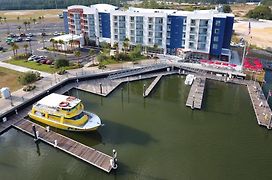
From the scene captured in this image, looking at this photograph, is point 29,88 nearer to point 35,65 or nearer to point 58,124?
point 58,124

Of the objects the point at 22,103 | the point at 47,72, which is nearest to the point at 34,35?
the point at 47,72

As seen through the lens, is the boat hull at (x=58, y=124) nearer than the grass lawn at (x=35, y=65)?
Yes

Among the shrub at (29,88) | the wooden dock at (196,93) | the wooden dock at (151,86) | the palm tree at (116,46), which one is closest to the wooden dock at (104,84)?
the wooden dock at (151,86)

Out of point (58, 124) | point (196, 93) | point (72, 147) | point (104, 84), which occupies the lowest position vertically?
point (72, 147)

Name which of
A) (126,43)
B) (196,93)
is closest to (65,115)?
(196,93)

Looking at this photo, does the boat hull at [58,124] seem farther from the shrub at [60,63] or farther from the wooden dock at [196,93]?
the shrub at [60,63]

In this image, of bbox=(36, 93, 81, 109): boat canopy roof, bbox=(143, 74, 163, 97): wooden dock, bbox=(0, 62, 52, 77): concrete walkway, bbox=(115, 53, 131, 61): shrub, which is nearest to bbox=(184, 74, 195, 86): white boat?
bbox=(143, 74, 163, 97): wooden dock
